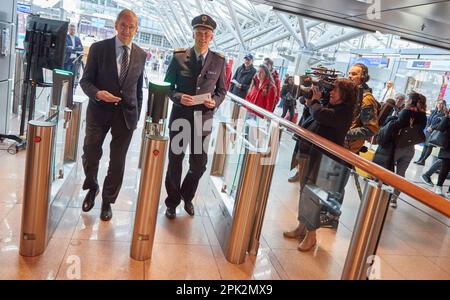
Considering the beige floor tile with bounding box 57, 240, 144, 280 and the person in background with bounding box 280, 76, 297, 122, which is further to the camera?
the person in background with bounding box 280, 76, 297, 122

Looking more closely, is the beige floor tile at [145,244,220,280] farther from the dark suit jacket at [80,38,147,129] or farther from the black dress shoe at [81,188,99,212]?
the dark suit jacket at [80,38,147,129]

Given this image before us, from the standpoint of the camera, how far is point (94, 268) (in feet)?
7.39

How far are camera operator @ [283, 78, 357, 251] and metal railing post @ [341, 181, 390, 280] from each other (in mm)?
562

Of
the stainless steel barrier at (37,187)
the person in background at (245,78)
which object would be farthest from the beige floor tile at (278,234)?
the person in background at (245,78)

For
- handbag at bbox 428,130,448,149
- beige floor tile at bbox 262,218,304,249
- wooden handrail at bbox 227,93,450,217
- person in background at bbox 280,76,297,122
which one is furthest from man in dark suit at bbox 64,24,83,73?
handbag at bbox 428,130,448,149

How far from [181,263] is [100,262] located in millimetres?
506

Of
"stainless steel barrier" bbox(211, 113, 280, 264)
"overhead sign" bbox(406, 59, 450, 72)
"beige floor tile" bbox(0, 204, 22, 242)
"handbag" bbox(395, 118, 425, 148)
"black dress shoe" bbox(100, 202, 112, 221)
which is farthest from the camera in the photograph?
"overhead sign" bbox(406, 59, 450, 72)

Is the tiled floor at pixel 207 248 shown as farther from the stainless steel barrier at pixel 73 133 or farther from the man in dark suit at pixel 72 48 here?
the man in dark suit at pixel 72 48

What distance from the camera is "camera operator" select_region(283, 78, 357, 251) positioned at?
2.39 meters

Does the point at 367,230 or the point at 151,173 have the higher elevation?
the point at 367,230

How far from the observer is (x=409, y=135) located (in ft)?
14.5

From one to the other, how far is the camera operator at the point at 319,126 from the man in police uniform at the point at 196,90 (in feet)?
2.48

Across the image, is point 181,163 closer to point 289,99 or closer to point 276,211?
point 276,211

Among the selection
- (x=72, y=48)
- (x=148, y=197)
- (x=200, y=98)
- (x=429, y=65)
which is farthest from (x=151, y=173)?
(x=429, y=65)
